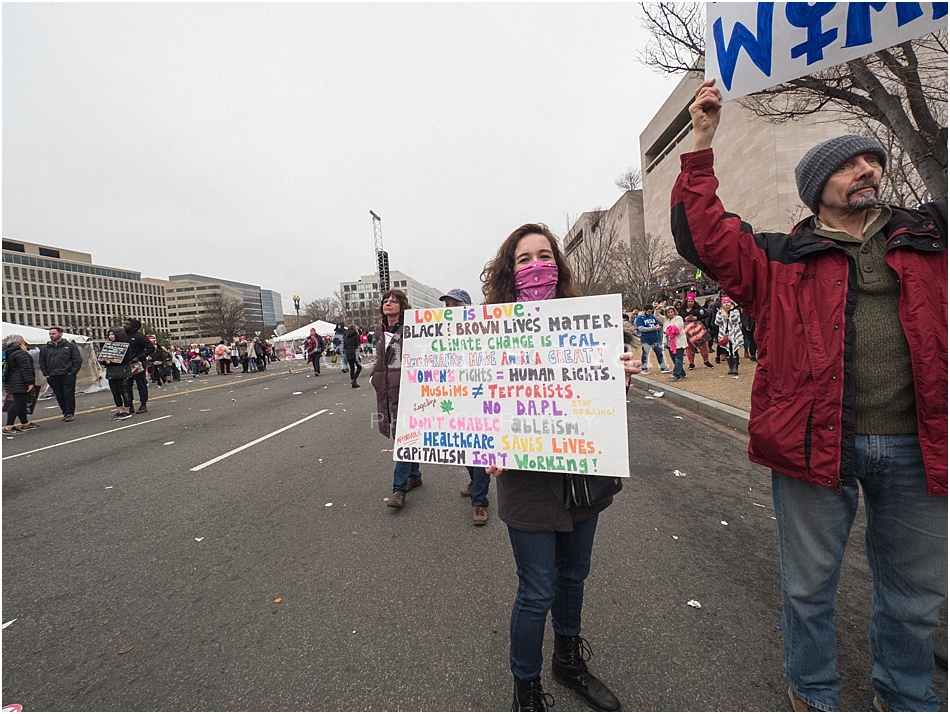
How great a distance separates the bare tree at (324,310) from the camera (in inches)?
2744

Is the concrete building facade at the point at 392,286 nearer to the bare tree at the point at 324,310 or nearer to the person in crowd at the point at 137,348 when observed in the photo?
the bare tree at the point at 324,310

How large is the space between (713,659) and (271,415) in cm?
912

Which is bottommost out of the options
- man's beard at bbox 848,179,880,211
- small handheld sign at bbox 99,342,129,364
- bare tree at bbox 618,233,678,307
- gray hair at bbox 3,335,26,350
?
small handheld sign at bbox 99,342,129,364

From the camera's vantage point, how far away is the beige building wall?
104 ft

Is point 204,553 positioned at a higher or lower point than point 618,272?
lower

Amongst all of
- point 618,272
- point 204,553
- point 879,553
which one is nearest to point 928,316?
point 879,553

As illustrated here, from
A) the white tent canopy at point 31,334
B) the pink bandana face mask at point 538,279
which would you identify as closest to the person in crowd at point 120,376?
the white tent canopy at point 31,334

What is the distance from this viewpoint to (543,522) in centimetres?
177

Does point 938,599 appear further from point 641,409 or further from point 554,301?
point 641,409

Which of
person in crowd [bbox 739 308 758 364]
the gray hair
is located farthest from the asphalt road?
person in crowd [bbox 739 308 758 364]

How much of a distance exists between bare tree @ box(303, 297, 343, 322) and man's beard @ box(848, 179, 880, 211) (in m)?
70.7

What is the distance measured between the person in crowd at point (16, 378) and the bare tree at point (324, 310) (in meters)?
60.3

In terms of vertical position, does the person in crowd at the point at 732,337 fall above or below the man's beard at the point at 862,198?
below

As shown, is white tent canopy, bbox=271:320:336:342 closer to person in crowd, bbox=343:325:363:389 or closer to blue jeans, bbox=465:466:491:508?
person in crowd, bbox=343:325:363:389
